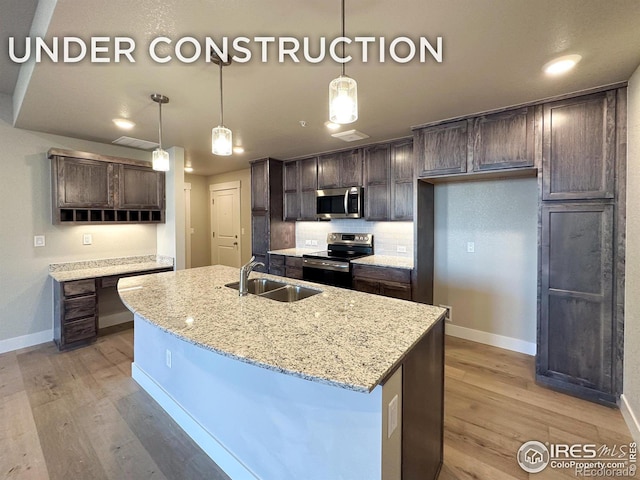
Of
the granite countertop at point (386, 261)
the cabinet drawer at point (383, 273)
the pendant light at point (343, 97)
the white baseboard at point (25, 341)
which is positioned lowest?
the white baseboard at point (25, 341)

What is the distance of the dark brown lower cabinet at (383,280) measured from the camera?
328 centimetres

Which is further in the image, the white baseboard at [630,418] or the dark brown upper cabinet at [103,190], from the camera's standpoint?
the dark brown upper cabinet at [103,190]

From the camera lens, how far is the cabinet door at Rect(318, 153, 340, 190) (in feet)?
13.6

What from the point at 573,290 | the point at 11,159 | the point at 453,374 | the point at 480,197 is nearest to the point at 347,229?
the point at 480,197

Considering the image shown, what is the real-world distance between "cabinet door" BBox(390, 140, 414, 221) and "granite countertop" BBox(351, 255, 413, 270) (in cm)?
51

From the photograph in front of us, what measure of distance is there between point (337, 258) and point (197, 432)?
2.39m

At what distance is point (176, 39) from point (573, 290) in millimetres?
3266

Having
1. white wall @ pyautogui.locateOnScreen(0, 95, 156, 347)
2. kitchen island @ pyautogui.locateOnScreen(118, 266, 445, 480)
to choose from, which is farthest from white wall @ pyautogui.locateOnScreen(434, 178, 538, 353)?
white wall @ pyautogui.locateOnScreen(0, 95, 156, 347)

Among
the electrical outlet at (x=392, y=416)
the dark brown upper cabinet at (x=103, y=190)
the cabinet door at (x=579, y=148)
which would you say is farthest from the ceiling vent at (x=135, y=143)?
the cabinet door at (x=579, y=148)

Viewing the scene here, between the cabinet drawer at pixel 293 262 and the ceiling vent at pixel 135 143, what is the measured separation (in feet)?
7.40

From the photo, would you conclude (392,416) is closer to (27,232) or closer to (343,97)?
(343,97)

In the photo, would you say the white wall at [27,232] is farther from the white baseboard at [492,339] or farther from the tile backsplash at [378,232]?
the white baseboard at [492,339]

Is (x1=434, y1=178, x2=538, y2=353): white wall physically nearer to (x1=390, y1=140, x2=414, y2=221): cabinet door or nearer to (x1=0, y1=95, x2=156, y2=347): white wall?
(x1=390, y1=140, x2=414, y2=221): cabinet door

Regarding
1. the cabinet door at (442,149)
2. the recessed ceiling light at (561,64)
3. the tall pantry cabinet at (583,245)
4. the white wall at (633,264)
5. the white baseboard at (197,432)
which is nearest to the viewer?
the white baseboard at (197,432)
